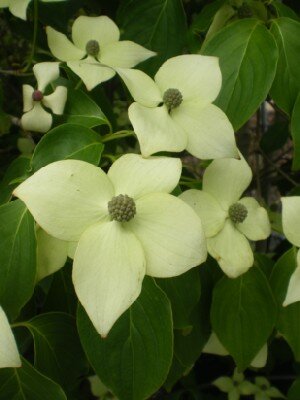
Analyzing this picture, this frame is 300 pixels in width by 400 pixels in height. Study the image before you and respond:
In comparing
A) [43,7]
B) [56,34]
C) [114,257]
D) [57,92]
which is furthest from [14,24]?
[114,257]

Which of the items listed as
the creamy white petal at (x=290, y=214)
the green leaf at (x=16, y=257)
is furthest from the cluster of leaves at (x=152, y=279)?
the creamy white petal at (x=290, y=214)

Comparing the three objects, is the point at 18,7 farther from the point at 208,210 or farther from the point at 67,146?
the point at 208,210

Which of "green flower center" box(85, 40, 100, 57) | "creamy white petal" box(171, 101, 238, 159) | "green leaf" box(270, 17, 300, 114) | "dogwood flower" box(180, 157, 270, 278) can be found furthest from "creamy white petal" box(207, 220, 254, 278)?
"green flower center" box(85, 40, 100, 57)

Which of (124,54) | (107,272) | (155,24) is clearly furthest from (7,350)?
(155,24)

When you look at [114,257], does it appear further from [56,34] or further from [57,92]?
[56,34]

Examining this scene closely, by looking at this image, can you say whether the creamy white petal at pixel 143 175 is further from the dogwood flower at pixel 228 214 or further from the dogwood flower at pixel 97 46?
the dogwood flower at pixel 97 46
